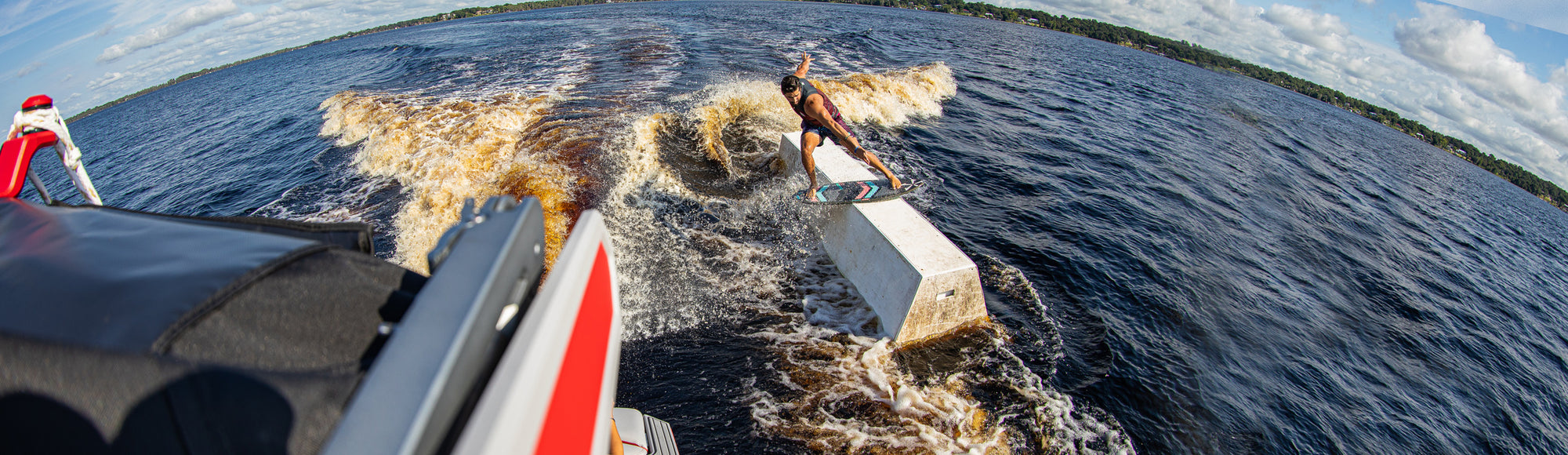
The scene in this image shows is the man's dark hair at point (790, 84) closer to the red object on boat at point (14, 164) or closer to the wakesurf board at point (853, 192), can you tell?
the wakesurf board at point (853, 192)

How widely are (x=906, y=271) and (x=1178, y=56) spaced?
112 m

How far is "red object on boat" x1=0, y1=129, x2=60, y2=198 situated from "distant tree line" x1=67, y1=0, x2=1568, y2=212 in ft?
297

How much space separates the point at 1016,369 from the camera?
5441 millimetres

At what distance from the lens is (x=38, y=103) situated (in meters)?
2.99

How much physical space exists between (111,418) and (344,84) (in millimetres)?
31495

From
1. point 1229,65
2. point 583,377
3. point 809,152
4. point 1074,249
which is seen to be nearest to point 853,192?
point 809,152

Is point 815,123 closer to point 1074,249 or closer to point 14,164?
point 1074,249

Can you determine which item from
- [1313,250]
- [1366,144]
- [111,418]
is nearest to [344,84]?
[111,418]

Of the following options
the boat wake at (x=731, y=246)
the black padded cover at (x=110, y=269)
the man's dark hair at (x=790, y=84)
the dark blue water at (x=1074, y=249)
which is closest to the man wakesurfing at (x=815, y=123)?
the man's dark hair at (x=790, y=84)

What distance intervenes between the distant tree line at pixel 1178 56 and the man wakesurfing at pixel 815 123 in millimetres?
84168

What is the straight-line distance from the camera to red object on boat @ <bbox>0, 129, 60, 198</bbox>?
231cm

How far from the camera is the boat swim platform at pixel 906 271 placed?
5.15 meters

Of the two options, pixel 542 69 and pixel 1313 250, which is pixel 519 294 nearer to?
pixel 1313 250

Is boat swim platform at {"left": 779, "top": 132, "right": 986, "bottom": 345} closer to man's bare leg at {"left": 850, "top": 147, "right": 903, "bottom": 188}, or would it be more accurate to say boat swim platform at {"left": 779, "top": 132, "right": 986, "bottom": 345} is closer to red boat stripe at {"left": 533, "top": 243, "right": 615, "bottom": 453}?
man's bare leg at {"left": 850, "top": 147, "right": 903, "bottom": 188}
